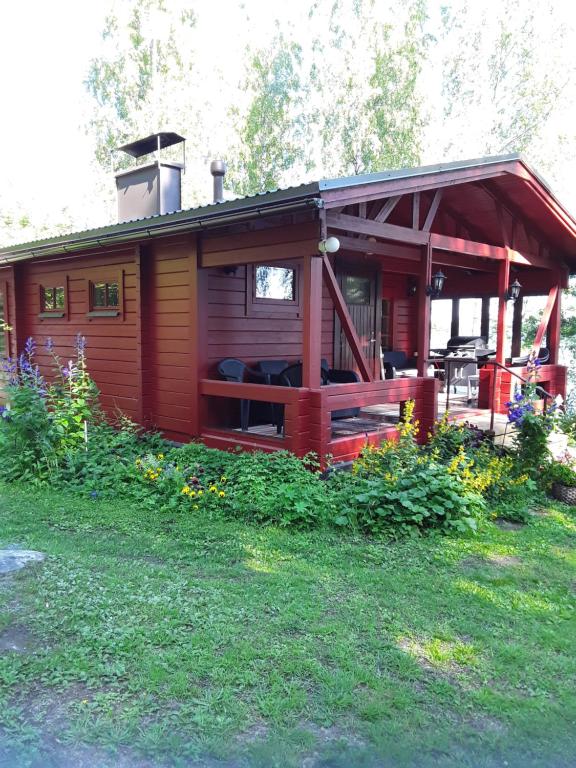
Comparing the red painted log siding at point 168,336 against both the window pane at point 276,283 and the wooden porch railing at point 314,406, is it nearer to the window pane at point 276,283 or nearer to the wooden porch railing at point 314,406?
the wooden porch railing at point 314,406

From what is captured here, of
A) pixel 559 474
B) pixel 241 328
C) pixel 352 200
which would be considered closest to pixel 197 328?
pixel 241 328

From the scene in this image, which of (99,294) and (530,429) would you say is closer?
(530,429)

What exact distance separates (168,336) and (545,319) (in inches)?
235

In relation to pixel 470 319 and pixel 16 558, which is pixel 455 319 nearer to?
pixel 470 319

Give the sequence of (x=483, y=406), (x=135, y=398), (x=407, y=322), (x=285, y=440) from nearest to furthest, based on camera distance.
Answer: (x=285, y=440)
(x=135, y=398)
(x=483, y=406)
(x=407, y=322)

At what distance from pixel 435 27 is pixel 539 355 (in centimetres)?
1939

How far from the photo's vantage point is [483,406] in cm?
888

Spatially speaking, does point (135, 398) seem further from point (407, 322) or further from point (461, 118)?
point (461, 118)

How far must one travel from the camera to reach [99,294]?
830 cm

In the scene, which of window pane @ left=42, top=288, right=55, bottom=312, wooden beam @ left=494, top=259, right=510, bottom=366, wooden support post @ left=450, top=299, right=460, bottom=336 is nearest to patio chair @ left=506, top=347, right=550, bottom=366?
wooden beam @ left=494, top=259, right=510, bottom=366

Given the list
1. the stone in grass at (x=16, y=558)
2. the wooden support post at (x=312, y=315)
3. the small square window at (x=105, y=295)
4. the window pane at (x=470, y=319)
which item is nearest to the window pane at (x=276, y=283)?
the small square window at (x=105, y=295)

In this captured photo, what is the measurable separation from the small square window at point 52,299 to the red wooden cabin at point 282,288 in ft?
0.10

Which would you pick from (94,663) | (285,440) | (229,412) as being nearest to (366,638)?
(94,663)

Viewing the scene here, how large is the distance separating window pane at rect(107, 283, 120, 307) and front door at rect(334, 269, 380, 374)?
3.36 metres
